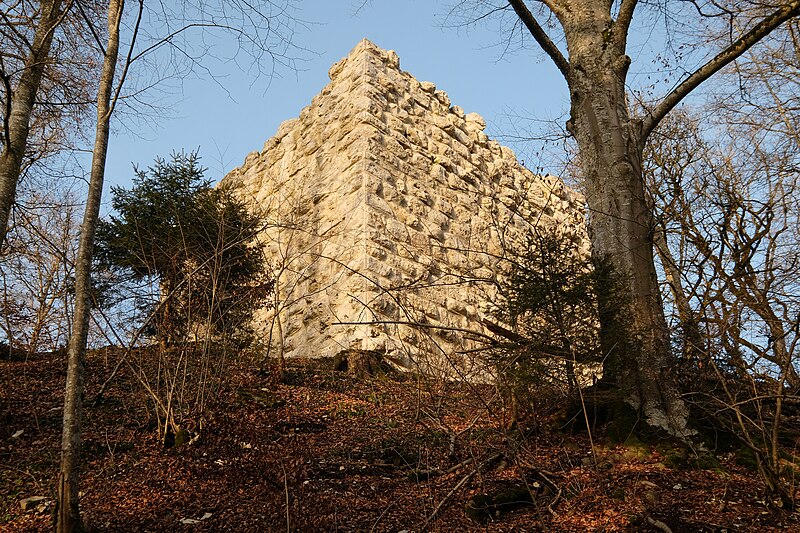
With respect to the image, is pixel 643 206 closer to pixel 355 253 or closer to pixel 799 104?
pixel 355 253

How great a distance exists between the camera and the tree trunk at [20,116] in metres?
5.79

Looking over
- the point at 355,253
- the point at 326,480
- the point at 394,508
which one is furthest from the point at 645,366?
the point at 355,253

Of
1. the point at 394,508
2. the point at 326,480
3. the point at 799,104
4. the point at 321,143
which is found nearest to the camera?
the point at 394,508

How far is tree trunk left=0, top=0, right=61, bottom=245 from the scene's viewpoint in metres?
5.79

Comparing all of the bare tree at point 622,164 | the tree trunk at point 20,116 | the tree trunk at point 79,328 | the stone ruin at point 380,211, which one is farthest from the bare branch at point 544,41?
the tree trunk at point 20,116

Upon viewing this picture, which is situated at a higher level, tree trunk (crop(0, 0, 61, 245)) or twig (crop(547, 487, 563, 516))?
tree trunk (crop(0, 0, 61, 245))

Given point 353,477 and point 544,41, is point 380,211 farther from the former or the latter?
point 353,477

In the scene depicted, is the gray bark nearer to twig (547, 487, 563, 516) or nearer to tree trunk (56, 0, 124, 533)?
twig (547, 487, 563, 516)

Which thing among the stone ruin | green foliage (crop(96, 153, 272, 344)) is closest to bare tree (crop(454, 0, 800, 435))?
the stone ruin

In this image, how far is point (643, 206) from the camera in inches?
203

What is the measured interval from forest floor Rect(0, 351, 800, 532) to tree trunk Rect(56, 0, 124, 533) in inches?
11.8

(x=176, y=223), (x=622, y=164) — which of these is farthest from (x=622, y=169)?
(x=176, y=223)

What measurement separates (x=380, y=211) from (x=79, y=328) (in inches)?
237

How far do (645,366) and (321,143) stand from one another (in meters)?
7.55
